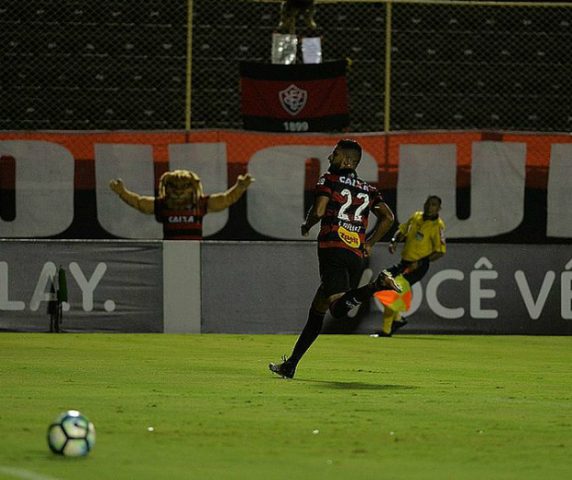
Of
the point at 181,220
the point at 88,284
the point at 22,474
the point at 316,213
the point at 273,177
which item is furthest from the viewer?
the point at 273,177

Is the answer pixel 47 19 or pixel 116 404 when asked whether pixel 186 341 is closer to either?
pixel 47 19

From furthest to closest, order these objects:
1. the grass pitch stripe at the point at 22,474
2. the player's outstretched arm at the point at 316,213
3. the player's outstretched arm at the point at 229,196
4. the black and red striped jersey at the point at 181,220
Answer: the black and red striped jersey at the point at 181,220, the player's outstretched arm at the point at 229,196, the player's outstretched arm at the point at 316,213, the grass pitch stripe at the point at 22,474

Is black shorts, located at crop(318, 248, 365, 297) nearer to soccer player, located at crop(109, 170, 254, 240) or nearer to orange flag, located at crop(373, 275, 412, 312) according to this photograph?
→ orange flag, located at crop(373, 275, 412, 312)

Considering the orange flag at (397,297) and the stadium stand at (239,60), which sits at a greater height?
the stadium stand at (239,60)

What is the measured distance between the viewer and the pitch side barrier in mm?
19125

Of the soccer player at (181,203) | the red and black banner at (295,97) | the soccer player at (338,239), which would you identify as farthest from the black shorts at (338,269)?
the red and black banner at (295,97)

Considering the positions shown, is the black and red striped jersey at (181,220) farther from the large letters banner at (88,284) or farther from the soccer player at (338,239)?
the soccer player at (338,239)

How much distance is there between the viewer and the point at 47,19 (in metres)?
21.2

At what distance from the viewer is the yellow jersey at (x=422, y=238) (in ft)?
62.9

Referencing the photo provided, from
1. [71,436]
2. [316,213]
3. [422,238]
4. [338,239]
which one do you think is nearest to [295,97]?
[422,238]

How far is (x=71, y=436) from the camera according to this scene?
6531 millimetres

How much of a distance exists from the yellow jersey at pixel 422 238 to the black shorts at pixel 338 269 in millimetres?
7466

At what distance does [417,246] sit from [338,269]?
25.0ft

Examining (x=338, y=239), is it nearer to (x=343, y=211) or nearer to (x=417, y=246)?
(x=343, y=211)
